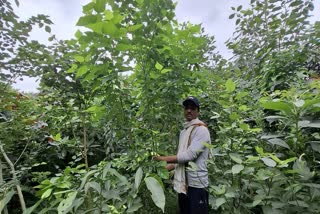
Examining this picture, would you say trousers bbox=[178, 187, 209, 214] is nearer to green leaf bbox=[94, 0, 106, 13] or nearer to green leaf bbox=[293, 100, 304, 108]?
green leaf bbox=[293, 100, 304, 108]

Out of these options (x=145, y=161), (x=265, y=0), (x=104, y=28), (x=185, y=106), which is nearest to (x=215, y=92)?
(x=185, y=106)

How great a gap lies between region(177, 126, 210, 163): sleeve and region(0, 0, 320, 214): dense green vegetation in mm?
129

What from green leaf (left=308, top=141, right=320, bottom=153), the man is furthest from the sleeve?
green leaf (left=308, top=141, right=320, bottom=153)

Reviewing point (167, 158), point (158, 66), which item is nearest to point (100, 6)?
point (158, 66)

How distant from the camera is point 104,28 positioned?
5.16 feet

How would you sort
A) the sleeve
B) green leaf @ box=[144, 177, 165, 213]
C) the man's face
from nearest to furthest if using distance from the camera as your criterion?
green leaf @ box=[144, 177, 165, 213] < the sleeve < the man's face

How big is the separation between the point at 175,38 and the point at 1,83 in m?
1.53

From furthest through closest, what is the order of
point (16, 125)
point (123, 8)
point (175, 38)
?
point (16, 125), point (175, 38), point (123, 8)

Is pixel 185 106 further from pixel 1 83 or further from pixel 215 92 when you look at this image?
pixel 1 83

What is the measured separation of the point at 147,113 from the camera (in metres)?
2.07

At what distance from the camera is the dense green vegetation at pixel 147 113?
160 centimetres

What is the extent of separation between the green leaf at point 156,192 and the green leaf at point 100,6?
90 centimetres

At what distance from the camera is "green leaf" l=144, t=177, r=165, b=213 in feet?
Answer: 4.51

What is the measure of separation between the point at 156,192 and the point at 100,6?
0.98 meters
